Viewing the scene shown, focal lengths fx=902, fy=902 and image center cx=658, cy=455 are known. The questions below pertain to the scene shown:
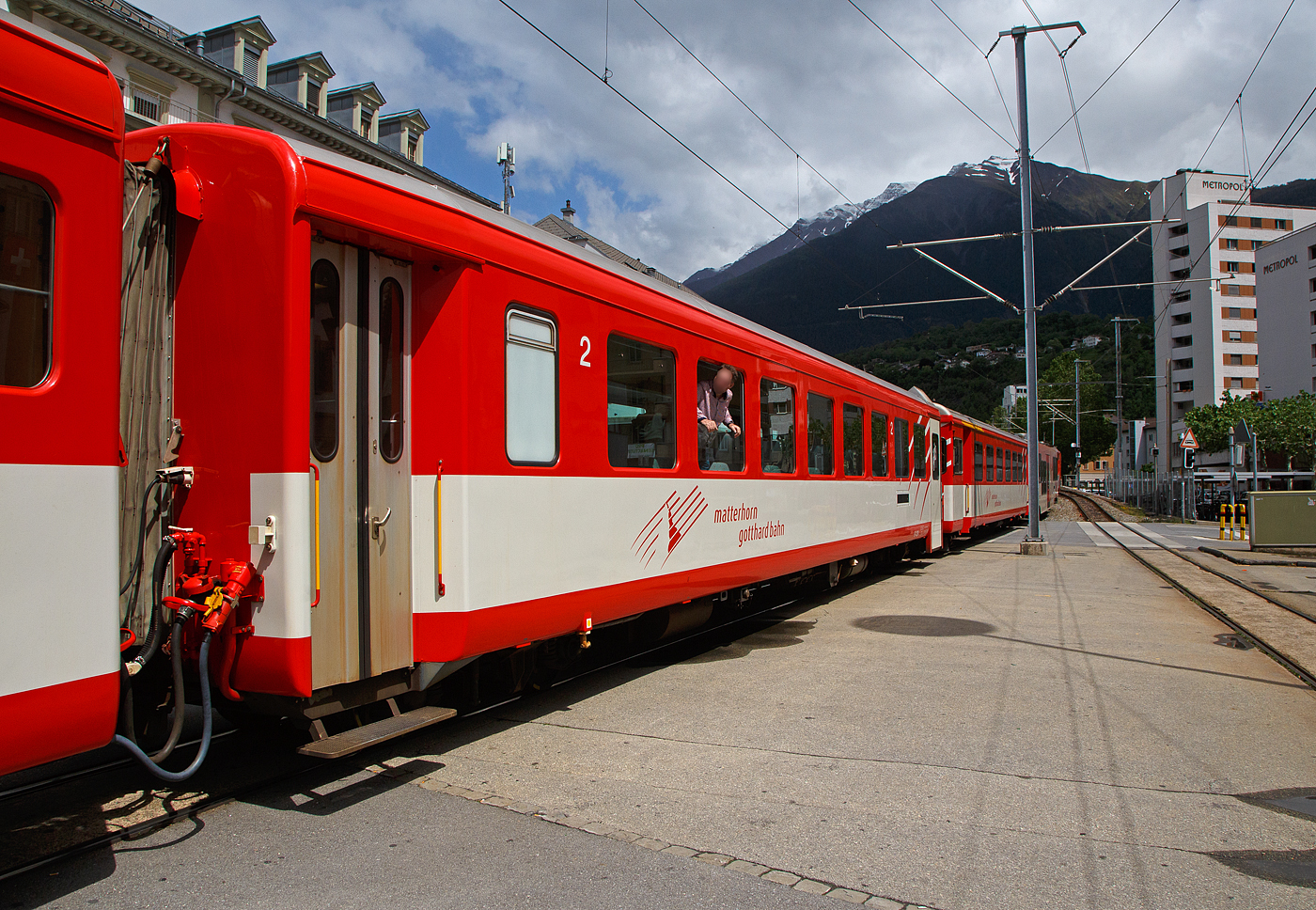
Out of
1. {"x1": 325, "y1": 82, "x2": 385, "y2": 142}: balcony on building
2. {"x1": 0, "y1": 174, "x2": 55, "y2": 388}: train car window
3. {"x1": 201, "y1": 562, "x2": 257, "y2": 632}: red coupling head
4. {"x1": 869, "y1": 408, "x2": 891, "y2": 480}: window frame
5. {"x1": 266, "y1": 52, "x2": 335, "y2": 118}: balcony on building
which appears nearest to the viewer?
{"x1": 0, "y1": 174, "x2": 55, "y2": 388}: train car window

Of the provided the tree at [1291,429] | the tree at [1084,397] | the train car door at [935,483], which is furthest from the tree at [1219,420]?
the train car door at [935,483]

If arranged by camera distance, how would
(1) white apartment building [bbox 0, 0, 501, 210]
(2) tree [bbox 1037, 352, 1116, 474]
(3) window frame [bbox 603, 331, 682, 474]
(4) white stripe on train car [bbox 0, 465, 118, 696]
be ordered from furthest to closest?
(2) tree [bbox 1037, 352, 1116, 474] < (1) white apartment building [bbox 0, 0, 501, 210] < (3) window frame [bbox 603, 331, 682, 474] < (4) white stripe on train car [bbox 0, 465, 118, 696]

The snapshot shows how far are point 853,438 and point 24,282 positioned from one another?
9.54 metres

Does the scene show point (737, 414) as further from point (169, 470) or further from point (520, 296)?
point (169, 470)

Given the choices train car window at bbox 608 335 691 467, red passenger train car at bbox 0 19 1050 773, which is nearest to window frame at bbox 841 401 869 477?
train car window at bbox 608 335 691 467

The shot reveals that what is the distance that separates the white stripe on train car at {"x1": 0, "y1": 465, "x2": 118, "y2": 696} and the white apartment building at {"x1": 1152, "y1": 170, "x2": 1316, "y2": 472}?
76159 mm

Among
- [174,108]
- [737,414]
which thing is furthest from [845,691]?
[174,108]

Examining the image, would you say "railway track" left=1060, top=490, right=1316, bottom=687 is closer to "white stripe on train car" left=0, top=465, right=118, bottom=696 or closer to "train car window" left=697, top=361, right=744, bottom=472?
"train car window" left=697, top=361, right=744, bottom=472

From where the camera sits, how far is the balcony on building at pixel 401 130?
3262 cm

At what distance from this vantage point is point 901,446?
13891 millimetres

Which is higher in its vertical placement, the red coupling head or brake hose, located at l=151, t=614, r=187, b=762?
the red coupling head

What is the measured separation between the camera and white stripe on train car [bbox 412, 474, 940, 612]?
4801mm

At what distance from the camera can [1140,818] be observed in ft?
14.0

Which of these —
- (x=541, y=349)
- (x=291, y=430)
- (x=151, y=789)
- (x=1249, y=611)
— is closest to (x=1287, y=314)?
(x=1249, y=611)
